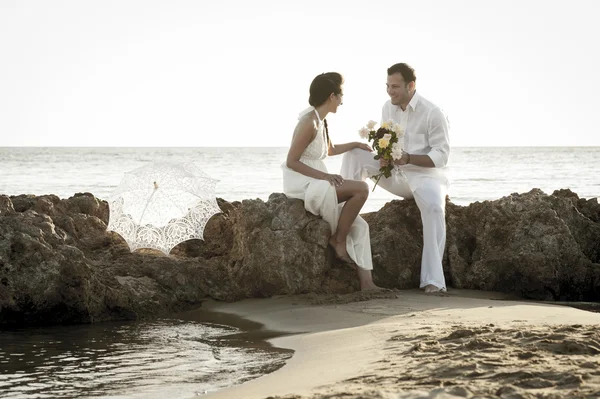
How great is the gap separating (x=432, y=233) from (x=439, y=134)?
113 centimetres

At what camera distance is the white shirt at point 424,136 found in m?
8.86

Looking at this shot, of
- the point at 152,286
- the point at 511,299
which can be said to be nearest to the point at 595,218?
the point at 511,299

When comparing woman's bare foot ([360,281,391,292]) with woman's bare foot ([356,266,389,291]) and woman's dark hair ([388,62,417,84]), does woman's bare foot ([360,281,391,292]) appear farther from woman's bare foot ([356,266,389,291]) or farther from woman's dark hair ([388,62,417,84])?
woman's dark hair ([388,62,417,84])

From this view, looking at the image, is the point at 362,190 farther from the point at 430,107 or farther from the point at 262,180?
the point at 262,180

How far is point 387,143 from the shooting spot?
336 inches

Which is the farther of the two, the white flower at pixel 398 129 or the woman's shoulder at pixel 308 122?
the white flower at pixel 398 129

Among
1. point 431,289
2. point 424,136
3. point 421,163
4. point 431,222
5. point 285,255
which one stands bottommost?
point 431,289

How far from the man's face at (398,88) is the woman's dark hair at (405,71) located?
0.03 metres

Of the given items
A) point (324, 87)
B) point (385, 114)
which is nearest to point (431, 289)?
point (385, 114)

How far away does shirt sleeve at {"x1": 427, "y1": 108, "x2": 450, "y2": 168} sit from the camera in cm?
888

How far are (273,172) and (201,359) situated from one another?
1305 inches

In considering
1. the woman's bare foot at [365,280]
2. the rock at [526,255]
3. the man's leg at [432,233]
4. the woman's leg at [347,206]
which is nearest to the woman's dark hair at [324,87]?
the woman's leg at [347,206]

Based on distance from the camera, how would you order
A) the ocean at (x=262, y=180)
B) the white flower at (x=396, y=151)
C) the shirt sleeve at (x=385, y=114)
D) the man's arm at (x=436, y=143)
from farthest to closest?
the ocean at (x=262, y=180) < the shirt sleeve at (x=385, y=114) < the man's arm at (x=436, y=143) < the white flower at (x=396, y=151)

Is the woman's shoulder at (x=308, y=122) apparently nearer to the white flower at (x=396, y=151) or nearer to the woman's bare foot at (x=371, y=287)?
the white flower at (x=396, y=151)
